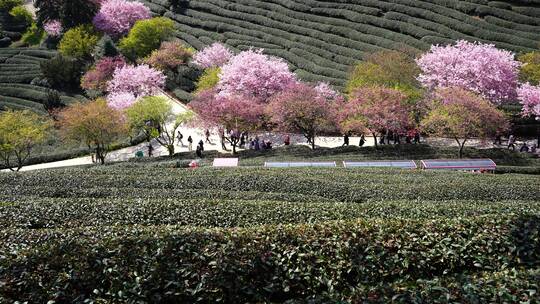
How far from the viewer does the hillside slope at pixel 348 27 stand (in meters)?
54.9

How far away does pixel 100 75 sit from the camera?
54.9 metres

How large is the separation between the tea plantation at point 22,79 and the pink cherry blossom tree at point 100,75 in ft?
6.69

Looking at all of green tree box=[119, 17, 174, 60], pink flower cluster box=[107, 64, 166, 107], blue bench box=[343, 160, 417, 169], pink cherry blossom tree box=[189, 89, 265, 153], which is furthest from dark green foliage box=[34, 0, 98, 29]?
blue bench box=[343, 160, 417, 169]

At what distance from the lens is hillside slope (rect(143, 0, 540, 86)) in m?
54.9

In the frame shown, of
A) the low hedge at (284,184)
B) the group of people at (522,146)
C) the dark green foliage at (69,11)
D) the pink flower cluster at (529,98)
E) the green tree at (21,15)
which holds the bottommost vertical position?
the low hedge at (284,184)

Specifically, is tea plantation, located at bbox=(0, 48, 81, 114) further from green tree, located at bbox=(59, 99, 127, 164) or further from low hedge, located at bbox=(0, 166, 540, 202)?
low hedge, located at bbox=(0, 166, 540, 202)

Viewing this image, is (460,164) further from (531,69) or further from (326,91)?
(531,69)

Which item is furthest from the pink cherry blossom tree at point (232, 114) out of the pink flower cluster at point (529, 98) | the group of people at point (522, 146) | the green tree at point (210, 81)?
the pink flower cluster at point (529, 98)

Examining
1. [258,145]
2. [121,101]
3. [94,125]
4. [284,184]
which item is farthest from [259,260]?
[121,101]

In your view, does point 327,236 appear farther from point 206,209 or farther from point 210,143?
point 210,143

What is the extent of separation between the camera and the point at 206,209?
59.6ft

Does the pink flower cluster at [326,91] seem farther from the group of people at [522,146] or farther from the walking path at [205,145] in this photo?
the group of people at [522,146]

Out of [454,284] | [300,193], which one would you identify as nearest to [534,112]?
[300,193]

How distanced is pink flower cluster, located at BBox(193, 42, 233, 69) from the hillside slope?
4.17m
